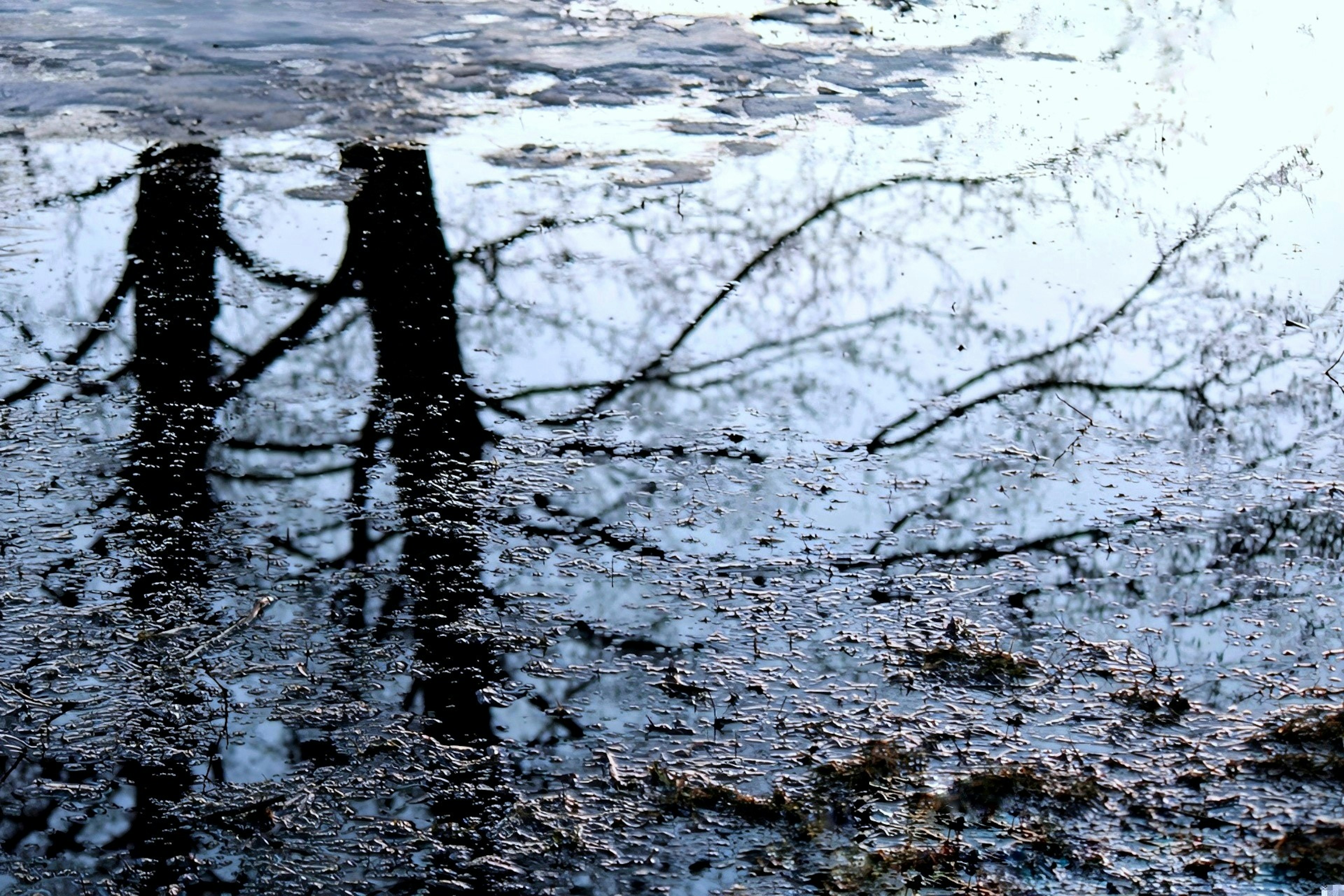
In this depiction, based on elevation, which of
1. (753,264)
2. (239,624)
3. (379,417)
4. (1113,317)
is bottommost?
(239,624)

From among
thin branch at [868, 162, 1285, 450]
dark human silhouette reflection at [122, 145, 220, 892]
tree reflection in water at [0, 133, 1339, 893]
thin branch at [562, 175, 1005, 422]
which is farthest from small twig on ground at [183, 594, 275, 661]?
thin branch at [868, 162, 1285, 450]

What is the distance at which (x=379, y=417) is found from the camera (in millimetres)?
6062

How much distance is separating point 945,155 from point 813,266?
2.29 meters

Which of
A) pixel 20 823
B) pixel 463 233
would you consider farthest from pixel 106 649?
pixel 463 233

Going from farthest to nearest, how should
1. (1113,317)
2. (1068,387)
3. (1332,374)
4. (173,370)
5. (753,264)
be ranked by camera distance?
(753,264) → (1113,317) → (1332,374) → (1068,387) → (173,370)

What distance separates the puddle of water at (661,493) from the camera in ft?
12.9

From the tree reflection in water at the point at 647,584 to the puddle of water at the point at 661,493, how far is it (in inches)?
0.8

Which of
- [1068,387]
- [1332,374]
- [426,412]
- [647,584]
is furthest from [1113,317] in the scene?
[426,412]

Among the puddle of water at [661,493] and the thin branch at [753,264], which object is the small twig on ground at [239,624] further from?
the thin branch at [753,264]

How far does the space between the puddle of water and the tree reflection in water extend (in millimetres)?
19

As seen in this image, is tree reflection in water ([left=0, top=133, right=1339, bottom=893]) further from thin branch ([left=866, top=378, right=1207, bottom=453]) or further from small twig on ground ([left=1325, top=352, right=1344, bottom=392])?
small twig on ground ([left=1325, top=352, right=1344, bottom=392])

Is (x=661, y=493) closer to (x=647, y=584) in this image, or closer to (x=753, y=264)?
(x=647, y=584)

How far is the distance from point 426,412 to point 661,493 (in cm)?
123

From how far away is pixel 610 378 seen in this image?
6539 mm
